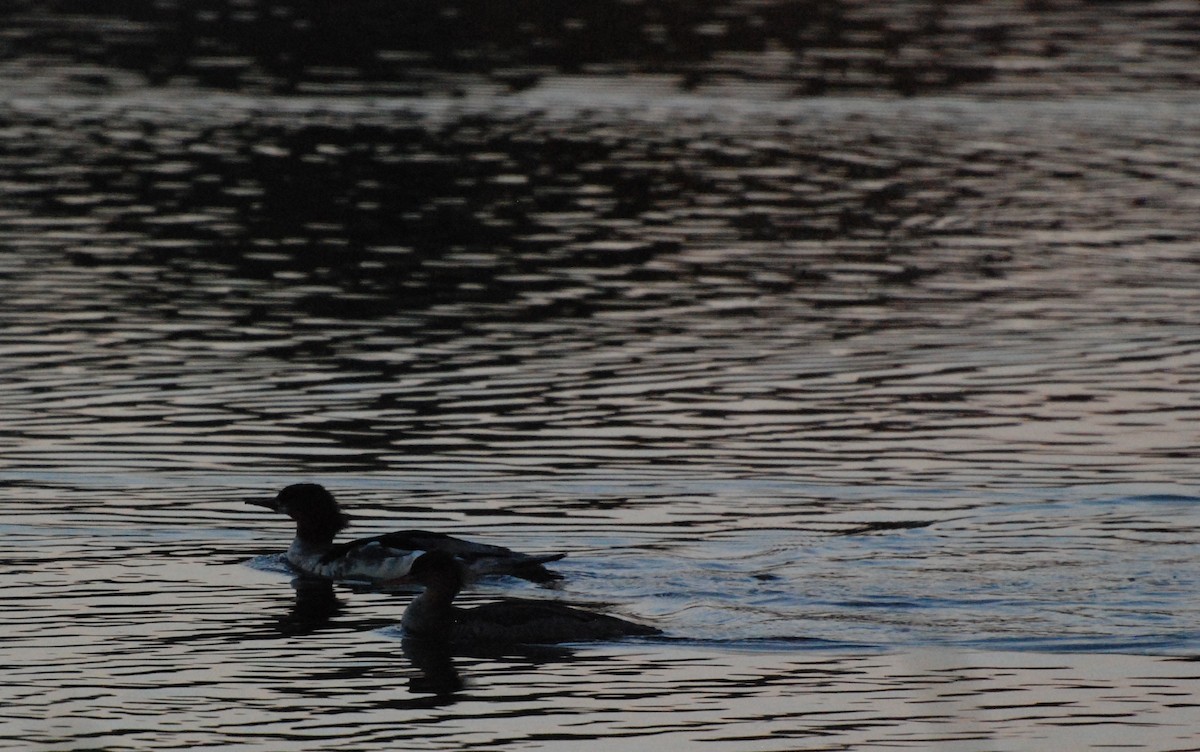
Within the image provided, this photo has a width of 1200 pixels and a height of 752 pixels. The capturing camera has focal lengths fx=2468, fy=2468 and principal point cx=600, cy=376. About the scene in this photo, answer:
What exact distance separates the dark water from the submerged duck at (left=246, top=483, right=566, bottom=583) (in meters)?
0.23

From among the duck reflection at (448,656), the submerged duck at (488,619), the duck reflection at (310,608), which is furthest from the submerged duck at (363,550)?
the duck reflection at (448,656)

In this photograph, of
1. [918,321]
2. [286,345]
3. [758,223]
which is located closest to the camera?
[286,345]

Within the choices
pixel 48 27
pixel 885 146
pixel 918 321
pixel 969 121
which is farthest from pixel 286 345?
pixel 48 27

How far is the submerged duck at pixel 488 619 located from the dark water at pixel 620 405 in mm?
329

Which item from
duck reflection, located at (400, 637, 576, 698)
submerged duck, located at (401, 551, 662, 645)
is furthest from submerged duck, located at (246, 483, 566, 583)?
→ duck reflection, located at (400, 637, 576, 698)

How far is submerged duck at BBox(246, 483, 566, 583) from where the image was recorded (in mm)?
16766

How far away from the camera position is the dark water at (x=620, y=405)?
14484 mm

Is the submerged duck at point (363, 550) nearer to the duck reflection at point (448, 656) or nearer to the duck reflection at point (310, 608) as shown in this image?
the duck reflection at point (310, 608)

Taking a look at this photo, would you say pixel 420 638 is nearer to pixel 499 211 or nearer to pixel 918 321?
pixel 918 321

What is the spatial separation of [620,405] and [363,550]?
5.83 m

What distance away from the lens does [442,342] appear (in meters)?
26.3

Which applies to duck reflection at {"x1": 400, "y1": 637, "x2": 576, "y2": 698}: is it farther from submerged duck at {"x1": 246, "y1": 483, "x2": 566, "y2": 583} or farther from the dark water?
submerged duck at {"x1": 246, "y1": 483, "x2": 566, "y2": 583}

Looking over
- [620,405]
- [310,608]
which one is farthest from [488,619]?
[620,405]

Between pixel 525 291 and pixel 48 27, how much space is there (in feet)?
120
